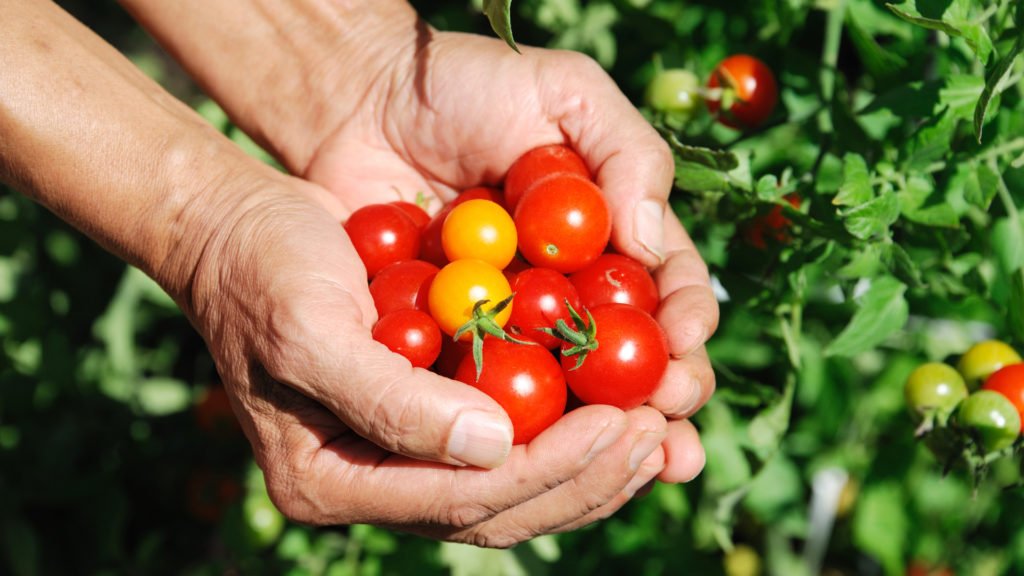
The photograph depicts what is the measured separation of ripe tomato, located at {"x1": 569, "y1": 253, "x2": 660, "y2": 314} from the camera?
1.84 m

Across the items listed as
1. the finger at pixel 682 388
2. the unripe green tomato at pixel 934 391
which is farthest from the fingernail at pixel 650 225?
the unripe green tomato at pixel 934 391

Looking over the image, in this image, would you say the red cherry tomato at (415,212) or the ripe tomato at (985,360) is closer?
the ripe tomato at (985,360)

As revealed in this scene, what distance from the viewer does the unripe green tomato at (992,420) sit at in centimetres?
165

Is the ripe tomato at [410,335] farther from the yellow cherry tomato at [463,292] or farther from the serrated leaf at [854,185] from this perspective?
the serrated leaf at [854,185]

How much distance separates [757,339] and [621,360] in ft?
3.90

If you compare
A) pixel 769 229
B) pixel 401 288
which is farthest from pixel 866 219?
pixel 401 288

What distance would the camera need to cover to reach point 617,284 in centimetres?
184

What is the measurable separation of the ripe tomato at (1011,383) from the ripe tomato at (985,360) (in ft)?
0.13

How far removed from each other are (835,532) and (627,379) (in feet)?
6.92

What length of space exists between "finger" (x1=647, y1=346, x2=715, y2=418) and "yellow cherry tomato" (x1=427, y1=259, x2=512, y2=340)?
35 centimetres

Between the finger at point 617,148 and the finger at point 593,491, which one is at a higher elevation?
the finger at point 617,148

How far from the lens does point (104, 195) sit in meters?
1.83

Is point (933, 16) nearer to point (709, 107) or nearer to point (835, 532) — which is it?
point (709, 107)

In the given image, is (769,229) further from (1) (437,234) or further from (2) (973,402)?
(1) (437,234)
